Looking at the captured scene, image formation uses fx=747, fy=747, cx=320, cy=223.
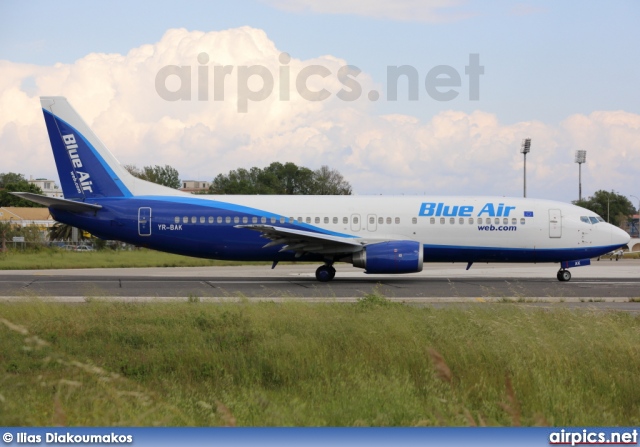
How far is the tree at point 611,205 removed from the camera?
10425 centimetres

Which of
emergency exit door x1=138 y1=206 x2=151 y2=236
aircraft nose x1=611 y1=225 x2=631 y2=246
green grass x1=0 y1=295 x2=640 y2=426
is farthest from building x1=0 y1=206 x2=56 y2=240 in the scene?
green grass x1=0 y1=295 x2=640 y2=426

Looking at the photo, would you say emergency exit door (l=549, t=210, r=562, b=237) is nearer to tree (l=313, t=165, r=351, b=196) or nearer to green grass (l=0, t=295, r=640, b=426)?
green grass (l=0, t=295, r=640, b=426)

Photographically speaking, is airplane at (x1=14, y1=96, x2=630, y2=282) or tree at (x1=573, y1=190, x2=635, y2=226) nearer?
airplane at (x1=14, y1=96, x2=630, y2=282)

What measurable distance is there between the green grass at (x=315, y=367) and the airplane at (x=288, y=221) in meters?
12.3

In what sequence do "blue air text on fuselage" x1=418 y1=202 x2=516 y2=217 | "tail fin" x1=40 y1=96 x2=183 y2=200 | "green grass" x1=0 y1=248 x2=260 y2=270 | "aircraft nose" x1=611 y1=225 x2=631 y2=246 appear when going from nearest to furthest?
"blue air text on fuselage" x1=418 y1=202 x2=516 y2=217 < "tail fin" x1=40 y1=96 x2=183 y2=200 < "aircraft nose" x1=611 y1=225 x2=631 y2=246 < "green grass" x1=0 y1=248 x2=260 y2=270

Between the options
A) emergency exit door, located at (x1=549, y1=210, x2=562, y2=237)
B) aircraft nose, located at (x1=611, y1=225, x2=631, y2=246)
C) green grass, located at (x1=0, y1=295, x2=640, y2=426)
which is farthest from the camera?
aircraft nose, located at (x1=611, y1=225, x2=631, y2=246)

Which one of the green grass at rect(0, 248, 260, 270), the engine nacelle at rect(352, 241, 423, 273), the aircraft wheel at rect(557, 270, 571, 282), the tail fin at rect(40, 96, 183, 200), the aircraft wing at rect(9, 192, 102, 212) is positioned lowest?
the green grass at rect(0, 248, 260, 270)

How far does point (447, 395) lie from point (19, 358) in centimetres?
623

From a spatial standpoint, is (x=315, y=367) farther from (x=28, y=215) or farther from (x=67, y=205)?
(x=28, y=215)

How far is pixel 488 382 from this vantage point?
30.6 ft

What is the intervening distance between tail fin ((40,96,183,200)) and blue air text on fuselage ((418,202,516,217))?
10846 mm

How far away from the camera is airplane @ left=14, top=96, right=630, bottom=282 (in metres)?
27.0

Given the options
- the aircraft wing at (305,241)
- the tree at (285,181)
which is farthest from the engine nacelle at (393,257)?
the tree at (285,181)

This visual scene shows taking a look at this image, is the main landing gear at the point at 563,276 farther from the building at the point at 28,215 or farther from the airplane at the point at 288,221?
the building at the point at 28,215
